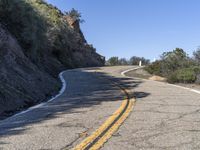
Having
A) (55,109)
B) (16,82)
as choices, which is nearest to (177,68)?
(16,82)

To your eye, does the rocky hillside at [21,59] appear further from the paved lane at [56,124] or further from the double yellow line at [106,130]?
the double yellow line at [106,130]

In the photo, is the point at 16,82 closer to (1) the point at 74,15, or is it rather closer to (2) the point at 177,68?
(2) the point at 177,68

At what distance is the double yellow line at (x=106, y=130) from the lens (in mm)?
7793

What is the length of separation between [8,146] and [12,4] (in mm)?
15341

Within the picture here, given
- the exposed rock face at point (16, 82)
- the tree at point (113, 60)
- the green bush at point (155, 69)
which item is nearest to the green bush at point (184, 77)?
the green bush at point (155, 69)

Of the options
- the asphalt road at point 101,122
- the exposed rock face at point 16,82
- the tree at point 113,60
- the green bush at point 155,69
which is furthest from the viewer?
the tree at point 113,60

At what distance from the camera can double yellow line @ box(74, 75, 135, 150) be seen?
7793mm

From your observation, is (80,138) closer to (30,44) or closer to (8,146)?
(8,146)

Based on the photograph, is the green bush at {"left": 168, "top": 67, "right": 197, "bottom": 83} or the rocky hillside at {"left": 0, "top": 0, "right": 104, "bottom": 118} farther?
the green bush at {"left": 168, "top": 67, "right": 197, "bottom": 83}

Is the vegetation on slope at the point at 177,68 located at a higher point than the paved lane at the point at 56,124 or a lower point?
higher

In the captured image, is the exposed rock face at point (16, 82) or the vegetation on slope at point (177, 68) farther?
the vegetation on slope at point (177, 68)

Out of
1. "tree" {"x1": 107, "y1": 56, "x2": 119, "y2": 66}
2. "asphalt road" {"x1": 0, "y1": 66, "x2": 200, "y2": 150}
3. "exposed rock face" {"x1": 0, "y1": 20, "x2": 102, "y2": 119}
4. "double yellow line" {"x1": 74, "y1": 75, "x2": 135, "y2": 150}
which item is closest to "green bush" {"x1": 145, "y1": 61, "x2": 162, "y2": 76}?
"exposed rock face" {"x1": 0, "y1": 20, "x2": 102, "y2": 119}

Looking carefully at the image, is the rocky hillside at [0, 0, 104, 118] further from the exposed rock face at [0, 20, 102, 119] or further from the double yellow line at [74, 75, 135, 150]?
the double yellow line at [74, 75, 135, 150]

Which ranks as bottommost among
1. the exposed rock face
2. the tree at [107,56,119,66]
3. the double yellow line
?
the double yellow line
